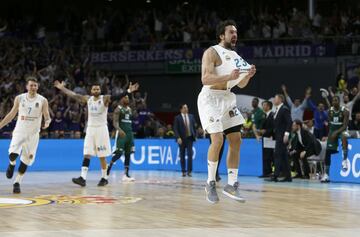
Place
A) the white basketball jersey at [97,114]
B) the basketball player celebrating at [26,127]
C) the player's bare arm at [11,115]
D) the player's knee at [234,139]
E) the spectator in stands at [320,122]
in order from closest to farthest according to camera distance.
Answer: the player's knee at [234,139] < the player's bare arm at [11,115] < the basketball player celebrating at [26,127] < the white basketball jersey at [97,114] < the spectator in stands at [320,122]

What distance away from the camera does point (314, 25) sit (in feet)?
93.3

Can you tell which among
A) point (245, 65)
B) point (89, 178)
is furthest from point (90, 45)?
point (245, 65)

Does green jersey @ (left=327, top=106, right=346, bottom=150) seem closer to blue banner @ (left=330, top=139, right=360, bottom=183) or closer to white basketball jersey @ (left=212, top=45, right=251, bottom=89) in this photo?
blue banner @ (left=330, top=139, right=360, bottom=183)

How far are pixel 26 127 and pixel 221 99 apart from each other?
205 inches

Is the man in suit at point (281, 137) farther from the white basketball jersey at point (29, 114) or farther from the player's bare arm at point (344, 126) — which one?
the white basketball jersey at point (29, 114)

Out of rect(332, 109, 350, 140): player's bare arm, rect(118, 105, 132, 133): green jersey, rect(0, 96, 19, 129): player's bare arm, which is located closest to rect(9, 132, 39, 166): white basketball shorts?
rect(0, 96, 19, 129): player's bare arm

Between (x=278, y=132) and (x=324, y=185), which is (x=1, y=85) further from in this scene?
(x=324, y=185)

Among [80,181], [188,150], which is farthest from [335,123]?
[80,181]

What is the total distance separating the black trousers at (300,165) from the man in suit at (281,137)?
3.81 feet

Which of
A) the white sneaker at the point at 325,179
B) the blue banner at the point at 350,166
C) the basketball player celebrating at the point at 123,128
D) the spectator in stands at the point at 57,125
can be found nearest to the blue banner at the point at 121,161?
the spectator in stands at the point at 57,125

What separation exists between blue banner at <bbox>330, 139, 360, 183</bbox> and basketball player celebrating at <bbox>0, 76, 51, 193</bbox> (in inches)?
292

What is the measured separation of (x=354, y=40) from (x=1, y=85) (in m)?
13.0

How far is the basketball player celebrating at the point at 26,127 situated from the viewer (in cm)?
1361

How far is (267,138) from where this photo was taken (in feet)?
62.9
